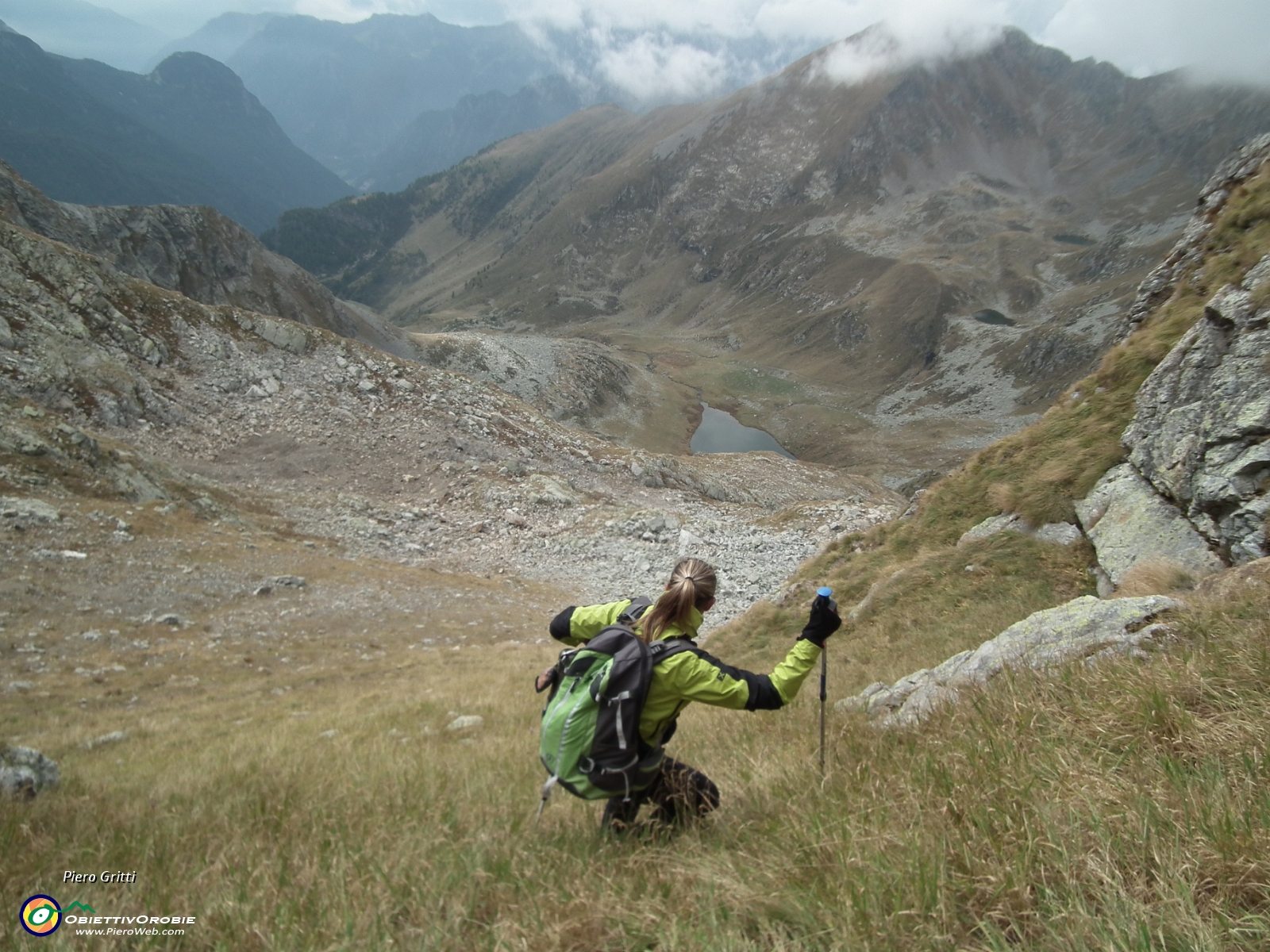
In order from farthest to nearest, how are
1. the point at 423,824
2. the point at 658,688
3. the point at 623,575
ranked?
the point at 623,575 → the point at 423,824 → the point at 658,688

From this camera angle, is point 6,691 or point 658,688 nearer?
point 658,688

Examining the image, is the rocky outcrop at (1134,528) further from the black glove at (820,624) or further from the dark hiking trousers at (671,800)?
the dark hiking trousers at (671,800)

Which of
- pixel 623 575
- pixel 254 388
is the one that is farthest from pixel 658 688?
pixel 254 388

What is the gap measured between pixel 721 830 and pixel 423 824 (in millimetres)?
2211

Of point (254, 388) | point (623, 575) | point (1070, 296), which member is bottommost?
point (623, 575)

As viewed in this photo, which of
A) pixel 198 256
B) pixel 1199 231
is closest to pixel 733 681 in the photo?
pixel 1199 231

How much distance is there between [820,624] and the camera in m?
4.14

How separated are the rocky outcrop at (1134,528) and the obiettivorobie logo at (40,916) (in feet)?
34.6

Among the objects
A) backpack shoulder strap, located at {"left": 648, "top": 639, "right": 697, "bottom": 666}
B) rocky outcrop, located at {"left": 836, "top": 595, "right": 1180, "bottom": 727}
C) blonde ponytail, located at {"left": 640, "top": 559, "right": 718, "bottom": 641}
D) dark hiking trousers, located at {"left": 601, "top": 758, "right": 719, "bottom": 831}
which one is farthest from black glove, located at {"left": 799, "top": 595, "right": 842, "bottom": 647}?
rocky outcrop, located at {"left": 836, "top": 595, "right": 1180, "bottom": 727}

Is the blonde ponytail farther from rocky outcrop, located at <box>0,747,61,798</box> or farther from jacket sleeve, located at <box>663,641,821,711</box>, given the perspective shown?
rocky outcrop, located at <box>0,747,61,798</box>

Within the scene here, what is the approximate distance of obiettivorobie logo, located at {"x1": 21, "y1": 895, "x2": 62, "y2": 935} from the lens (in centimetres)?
326

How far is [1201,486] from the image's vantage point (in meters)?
8.23

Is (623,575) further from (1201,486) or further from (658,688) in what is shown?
(658,688)

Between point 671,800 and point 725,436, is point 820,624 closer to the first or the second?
point 671,800
